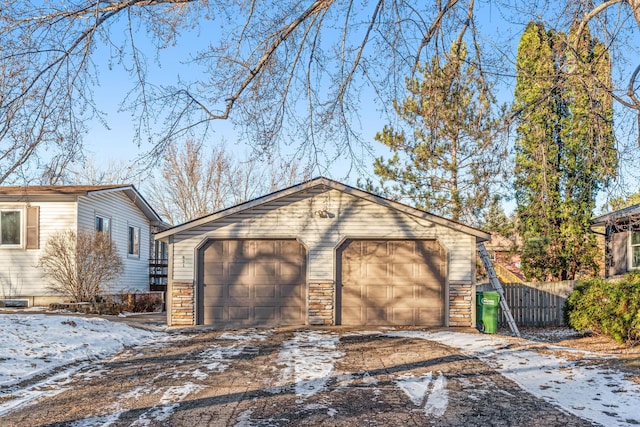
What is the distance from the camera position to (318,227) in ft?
44.4

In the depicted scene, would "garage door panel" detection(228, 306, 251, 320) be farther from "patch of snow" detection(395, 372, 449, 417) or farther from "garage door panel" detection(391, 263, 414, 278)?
"patch of snow" detection(395, 372, 449, 417)

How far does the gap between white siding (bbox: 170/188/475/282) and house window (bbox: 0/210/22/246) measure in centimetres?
637

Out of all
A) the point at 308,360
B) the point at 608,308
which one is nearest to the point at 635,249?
the point at 608,308

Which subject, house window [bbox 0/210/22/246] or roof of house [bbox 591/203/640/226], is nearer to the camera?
roof of house [bbox 591/203/640/226]

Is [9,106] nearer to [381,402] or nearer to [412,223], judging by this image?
[381,402]

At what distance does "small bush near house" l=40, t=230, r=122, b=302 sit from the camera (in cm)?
1617

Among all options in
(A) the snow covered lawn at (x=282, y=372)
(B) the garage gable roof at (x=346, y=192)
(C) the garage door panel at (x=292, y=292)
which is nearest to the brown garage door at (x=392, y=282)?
(B) the garage gable roof at (x=346, y=192)

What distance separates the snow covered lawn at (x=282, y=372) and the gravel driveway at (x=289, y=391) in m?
0.03

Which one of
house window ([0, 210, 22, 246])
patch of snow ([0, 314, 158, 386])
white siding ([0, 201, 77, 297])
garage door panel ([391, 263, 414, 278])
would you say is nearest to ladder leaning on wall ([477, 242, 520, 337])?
garage door panel ([391, 263, 414, 278])

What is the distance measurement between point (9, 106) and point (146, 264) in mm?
17193

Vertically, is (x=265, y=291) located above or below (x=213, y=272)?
below

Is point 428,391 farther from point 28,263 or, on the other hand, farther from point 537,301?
point 28,263

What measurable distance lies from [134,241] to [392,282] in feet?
38.7

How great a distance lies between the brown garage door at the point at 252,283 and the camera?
44.4 ft
